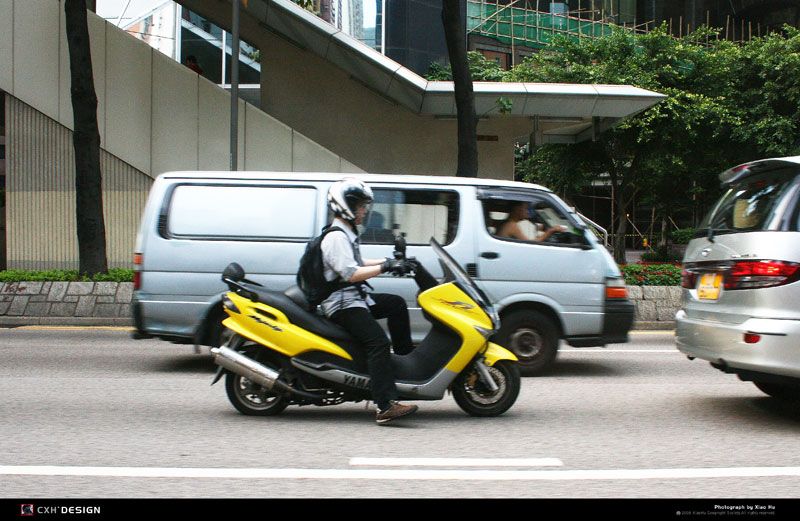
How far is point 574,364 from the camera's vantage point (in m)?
9.73

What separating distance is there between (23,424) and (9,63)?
1492 cm

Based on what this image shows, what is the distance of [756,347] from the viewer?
578cm

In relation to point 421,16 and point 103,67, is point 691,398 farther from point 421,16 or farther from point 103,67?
point 421,16

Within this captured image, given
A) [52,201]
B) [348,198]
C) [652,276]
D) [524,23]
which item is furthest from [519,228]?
[524,23]

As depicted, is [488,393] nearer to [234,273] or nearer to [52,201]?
[234,273]

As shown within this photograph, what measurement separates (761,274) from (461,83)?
10435 millimetres

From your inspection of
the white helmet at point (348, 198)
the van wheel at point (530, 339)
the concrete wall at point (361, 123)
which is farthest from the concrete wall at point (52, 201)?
the white helmet at point (348, 198)

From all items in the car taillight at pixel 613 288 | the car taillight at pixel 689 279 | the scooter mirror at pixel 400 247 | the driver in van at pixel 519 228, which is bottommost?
the car taillight at pixel 613 288

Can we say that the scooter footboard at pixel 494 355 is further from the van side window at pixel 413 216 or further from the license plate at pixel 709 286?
the van side window at pixel 413 216

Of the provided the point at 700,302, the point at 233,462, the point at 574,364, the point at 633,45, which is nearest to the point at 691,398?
the point at 700,302

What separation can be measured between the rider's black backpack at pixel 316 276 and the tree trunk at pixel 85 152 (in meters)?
9.57

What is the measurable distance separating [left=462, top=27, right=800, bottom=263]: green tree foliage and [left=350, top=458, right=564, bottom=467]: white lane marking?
2314 centimetres

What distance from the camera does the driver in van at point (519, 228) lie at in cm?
885

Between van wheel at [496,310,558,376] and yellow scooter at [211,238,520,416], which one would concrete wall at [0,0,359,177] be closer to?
van wheel at [496,310,558,376]
